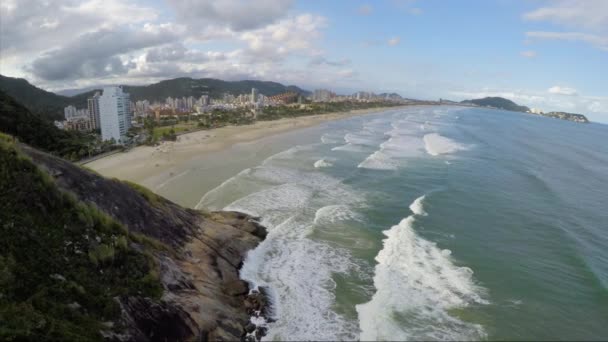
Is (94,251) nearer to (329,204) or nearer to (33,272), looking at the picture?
(33,272)

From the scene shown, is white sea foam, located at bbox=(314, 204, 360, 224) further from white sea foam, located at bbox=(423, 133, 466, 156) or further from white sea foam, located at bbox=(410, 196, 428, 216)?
white sea foam, located at bbox=(423, 133, 466, 156)

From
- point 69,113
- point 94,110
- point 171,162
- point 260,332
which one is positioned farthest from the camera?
point 69,113

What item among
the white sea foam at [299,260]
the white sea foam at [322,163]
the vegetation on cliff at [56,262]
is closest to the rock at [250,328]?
the white sea foam at [299,260]

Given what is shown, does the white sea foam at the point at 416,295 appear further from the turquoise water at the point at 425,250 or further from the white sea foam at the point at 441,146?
the white sea foam at the point at 441,146

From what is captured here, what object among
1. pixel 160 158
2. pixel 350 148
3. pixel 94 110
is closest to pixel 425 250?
pixel 350 148

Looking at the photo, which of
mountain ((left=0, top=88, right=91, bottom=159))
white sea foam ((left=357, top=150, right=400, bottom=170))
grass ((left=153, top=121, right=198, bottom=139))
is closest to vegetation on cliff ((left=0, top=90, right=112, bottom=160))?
mountain ((left=0, top=88, right=91, bottom=159))

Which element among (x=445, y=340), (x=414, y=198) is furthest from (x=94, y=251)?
(x=414, y=198)

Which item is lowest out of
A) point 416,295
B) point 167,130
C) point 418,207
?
point 416,295

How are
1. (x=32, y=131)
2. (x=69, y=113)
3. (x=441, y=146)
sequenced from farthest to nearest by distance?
(x=69, y=113), (x=441, y=146), (x=32, y=131)

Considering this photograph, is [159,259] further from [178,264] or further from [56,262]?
[56,262]
